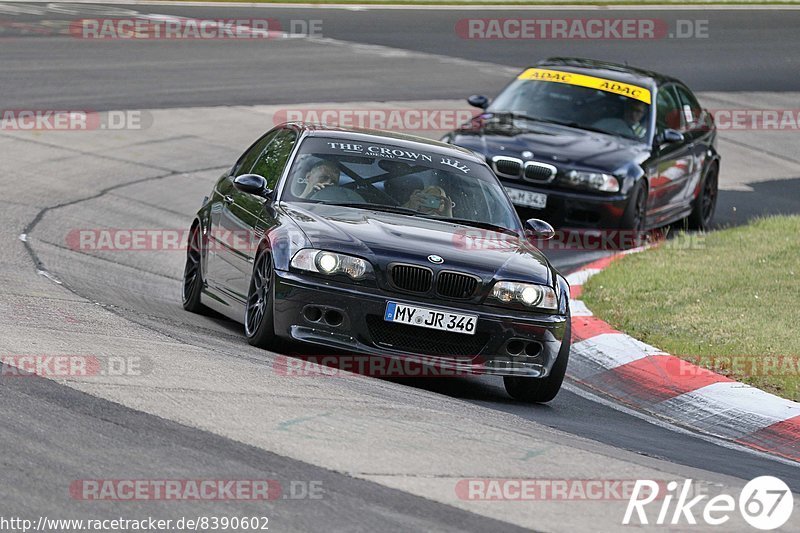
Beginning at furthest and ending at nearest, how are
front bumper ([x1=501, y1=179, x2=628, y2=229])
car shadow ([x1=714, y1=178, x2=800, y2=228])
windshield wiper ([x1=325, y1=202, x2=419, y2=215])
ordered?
car shadow ([x1=714, y1=178, x2=800, y2=228]) < front bumper ([x1=501, y1=179, x2=628, y2=229]) < windshield wiper ([x1=325, y1=202, x2=419, y2=215])

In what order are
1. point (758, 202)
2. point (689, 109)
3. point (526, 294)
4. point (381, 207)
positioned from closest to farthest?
point (526, 294)
point (381, 207)
point (689, 109)
point (758, 202)

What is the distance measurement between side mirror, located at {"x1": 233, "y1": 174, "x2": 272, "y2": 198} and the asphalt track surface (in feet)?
3.11

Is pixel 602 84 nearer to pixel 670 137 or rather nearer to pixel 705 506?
pixel 670 137

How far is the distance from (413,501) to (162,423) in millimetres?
1254

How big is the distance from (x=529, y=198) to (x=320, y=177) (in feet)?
17.9

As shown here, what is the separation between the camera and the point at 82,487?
209 inches

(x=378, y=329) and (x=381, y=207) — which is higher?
(x=381, y=207)

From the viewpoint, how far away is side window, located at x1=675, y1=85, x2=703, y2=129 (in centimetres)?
1702

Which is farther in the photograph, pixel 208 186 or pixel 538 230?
pixel 208 186

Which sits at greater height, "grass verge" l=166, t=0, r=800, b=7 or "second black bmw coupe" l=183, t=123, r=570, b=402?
"second black bmw coupe" l=183, t=123, r=570, b=402

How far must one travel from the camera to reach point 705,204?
1739cm

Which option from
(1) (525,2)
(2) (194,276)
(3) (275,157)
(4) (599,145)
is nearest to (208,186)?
(4) (599,145)

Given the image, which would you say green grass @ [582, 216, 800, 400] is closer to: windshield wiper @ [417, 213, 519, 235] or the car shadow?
windshield wiper @ [417, 213, 519, 235]

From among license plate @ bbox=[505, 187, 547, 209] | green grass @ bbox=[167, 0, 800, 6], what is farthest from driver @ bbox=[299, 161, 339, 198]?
green grass @ bbox=[167, 0, 800, 6]
